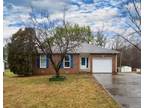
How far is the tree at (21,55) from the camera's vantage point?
12.1 metres

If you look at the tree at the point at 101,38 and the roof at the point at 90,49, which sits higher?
the tree at the point at 101,38

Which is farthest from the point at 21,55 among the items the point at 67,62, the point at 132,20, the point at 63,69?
the point at 132,20

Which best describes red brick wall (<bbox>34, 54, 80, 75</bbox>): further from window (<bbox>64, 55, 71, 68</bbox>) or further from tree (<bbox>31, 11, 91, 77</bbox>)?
tree (<bbox>31, 11, 91, 77</bbox>)

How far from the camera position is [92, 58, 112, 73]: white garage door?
1348cm

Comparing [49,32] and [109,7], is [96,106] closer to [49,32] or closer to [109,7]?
[109,7]

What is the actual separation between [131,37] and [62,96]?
9.88 feet

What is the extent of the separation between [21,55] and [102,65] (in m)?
4.20

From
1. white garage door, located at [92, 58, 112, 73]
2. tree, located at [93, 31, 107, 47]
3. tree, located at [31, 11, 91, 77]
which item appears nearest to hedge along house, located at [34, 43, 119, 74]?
white garage door, located at [92, 58, 112, 73]

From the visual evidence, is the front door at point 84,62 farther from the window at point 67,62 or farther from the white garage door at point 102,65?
the window at point 67,62

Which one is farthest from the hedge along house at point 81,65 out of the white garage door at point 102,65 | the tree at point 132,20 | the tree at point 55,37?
the tree at point 132,20

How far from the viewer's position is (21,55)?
12344 millimetres

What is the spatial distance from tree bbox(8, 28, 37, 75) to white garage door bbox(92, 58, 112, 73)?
319cm

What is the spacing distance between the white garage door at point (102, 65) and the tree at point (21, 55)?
319 centimetres

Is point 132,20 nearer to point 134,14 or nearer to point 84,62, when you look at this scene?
point 134,14
